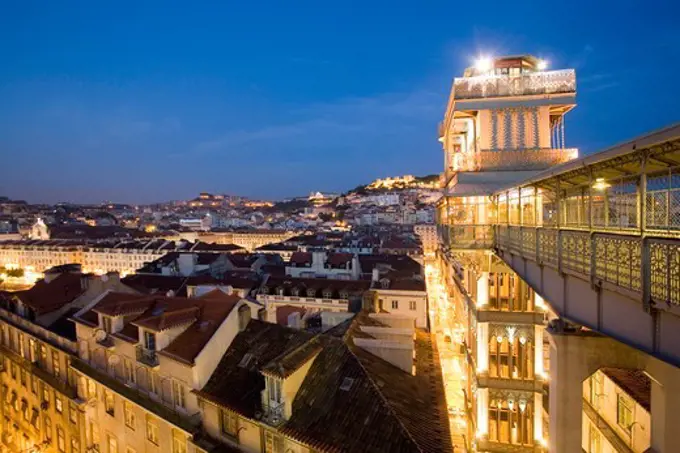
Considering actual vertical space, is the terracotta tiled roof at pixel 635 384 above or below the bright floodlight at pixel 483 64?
below

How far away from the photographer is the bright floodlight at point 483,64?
704 inches

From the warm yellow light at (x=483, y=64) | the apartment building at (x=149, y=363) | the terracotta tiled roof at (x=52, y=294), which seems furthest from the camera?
the terracotta tiled roof at (x=52, y=294)

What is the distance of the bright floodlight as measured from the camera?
58.7ft

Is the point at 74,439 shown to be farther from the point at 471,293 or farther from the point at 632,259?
the point at 632,259

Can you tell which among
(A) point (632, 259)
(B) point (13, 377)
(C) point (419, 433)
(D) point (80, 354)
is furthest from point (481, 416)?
(B) point (13, 377)

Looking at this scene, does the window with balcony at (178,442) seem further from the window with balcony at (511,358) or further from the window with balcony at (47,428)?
the window with balcony at (47,428)

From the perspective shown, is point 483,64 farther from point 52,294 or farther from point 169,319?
point 52,294

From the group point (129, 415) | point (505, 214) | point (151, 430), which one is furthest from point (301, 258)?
point (505, 214)

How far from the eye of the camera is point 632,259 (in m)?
5.30

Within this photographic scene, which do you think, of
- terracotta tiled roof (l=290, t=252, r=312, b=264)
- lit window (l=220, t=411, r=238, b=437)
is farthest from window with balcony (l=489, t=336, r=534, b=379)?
terracotta tiled roof (l=290, t=252, r=312, b=264)

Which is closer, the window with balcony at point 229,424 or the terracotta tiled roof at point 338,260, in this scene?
the window with balcony at point 229,424

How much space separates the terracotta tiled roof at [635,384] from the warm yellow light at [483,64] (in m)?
12.8

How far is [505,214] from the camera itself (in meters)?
15.9

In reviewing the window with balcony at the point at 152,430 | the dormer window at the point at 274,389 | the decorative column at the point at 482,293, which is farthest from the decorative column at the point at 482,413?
the window with balcony at the point at 152,430
